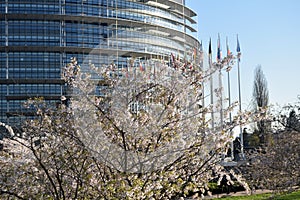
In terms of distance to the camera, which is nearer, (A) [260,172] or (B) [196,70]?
(B) [196,70]

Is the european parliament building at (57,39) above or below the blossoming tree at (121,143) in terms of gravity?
above

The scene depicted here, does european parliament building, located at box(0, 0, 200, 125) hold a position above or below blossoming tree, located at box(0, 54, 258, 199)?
above

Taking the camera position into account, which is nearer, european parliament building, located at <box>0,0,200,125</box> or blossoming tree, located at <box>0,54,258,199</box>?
blossoming tree, located at <box>0,54,258,199</box>

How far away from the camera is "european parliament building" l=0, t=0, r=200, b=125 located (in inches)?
1444

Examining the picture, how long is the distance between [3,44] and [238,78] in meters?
18.1

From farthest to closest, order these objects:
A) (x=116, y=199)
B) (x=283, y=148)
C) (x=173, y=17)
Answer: (x=173, y=17)
(x=283, y=148)
(x=116, y=199)

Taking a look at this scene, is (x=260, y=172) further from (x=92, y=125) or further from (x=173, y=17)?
(x=173, y=17)

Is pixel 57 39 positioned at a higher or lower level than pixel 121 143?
higher

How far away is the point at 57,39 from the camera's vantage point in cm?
3816

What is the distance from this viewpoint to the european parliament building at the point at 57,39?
36688mm

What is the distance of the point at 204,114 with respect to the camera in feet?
21.6

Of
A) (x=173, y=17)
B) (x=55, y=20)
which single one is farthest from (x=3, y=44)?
(x=173, y=17)

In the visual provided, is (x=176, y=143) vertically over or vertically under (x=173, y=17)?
under

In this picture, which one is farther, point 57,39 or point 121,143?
point 57,39
